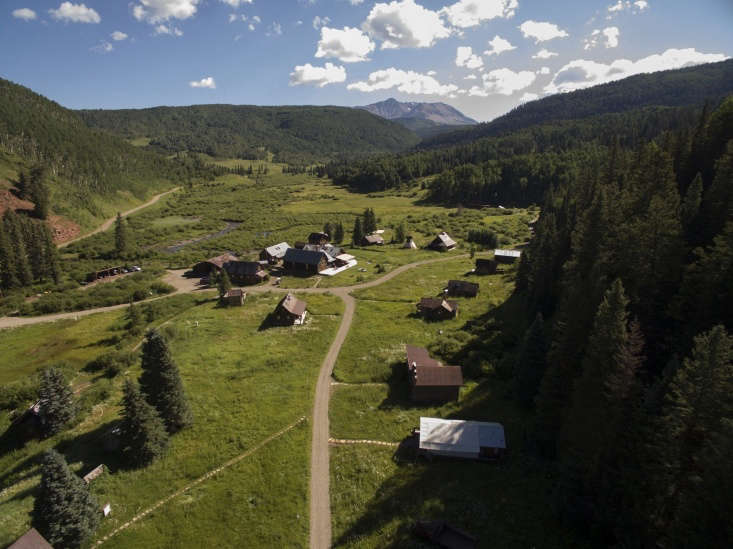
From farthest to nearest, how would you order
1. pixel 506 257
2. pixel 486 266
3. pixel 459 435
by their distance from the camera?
pixel 506 257 < pixel 486 266 < pixel 459 435

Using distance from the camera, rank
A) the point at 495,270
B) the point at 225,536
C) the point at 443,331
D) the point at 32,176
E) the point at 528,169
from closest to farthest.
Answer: the point at 225,536 → the point at 443,331 → the point at 495,270 → the point at 32,176 → the point at 528,169

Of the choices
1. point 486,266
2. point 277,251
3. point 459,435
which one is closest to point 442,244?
point 486,266

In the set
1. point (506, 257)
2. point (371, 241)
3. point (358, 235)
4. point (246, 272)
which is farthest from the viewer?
point (358, 235)

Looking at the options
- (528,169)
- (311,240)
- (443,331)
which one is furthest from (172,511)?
(528,169)

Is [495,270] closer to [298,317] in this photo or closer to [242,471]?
[298,317]

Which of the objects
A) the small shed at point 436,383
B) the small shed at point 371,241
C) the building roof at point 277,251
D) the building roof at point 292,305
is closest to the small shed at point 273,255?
the building roof at point 277,251

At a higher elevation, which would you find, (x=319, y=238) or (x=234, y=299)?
(x=319, y=238)

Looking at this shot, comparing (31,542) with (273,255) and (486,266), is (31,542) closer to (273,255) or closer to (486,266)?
(273,255)

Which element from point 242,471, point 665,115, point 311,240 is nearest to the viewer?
point 242,471
